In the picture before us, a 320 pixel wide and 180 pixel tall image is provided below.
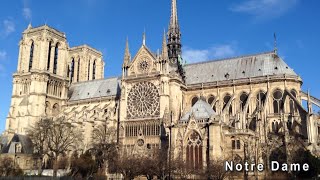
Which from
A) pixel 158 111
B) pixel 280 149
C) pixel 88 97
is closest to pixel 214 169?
pixel 280 149

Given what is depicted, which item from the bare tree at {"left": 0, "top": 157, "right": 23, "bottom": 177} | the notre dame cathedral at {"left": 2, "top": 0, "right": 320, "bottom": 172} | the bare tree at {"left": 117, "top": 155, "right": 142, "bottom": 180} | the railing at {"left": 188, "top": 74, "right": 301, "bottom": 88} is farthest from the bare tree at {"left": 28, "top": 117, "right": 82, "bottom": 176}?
the railing at {"left": 188, "top": 74, "right": 301, "bottom": 88}

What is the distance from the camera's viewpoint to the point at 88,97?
254ft

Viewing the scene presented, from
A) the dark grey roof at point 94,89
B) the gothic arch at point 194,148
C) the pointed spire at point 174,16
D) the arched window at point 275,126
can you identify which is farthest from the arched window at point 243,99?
the dark grey roof at point 94,89

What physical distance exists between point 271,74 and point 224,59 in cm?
1067

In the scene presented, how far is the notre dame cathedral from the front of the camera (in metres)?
47.4

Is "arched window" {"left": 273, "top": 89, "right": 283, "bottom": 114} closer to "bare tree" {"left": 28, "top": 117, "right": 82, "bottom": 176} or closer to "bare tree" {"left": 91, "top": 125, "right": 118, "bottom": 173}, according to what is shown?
"bare tree" {"left": 91, "top": 125, "right": 118, "bottom": 173}

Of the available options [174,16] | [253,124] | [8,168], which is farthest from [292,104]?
[8,168]

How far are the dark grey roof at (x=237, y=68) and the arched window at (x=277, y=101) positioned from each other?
3437 mm

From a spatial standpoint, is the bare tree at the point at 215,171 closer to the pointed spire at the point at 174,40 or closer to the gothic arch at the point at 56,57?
the pointed spire at the point at 174,40

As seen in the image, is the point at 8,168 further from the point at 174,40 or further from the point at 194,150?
the point at 174,40

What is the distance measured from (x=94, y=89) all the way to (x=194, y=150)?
124ft

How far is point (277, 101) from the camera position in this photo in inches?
2281

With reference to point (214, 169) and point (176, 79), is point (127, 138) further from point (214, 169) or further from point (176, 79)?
point (214, 169)

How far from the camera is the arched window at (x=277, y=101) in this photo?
5747cm
